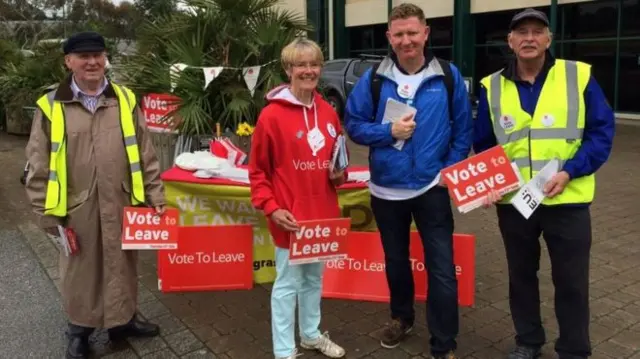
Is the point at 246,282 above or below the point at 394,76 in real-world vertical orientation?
below

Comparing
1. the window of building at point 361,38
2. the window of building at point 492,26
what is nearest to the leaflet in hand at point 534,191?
the window of building at point 492,26

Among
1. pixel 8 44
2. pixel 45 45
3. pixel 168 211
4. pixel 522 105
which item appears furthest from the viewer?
pixel 8 44

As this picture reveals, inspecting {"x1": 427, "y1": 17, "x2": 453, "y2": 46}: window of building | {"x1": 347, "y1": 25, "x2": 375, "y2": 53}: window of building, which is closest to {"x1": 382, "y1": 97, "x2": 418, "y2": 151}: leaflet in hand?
{"x1": 427, "y1": 17, "x2": 453, "y2": 46}: window of building

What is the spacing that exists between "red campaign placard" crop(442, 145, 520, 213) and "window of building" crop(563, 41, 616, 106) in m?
13.5

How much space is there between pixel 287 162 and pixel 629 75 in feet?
46.0

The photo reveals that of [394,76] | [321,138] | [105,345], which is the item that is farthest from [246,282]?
[394,76]

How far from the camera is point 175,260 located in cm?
450

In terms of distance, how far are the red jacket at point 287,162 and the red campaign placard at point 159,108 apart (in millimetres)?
2417

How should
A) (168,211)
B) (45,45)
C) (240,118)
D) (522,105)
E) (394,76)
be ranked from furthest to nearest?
1. (45,45)
2. (240,118)
3. (168,211)
4. (394,76)
5. (522,105)

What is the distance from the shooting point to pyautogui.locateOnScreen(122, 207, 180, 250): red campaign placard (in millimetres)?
3385

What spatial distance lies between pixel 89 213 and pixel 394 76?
5.99 feet

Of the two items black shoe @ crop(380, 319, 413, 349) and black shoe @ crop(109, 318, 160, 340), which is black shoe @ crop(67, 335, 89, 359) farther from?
black shoe @ crop(380, 319, 413, 349)

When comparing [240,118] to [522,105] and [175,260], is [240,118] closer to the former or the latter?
[175,260]

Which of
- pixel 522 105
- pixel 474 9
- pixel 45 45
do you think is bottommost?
pixel 522 105
